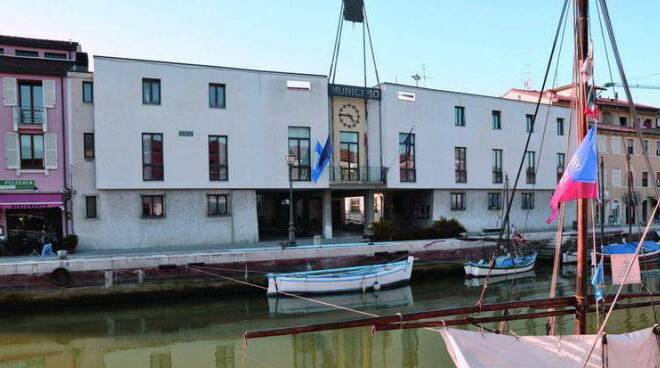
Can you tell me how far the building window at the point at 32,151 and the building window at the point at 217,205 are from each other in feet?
25.8

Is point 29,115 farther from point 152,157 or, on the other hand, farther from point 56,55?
point 56,55

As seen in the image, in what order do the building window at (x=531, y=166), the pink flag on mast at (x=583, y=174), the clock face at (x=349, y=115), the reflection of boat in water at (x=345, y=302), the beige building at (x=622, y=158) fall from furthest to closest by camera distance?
the beige building at (x=622, y=158)
the building window at (x=531, y=166)
the clock face at (x=349, y=115)
the reflection of boat in water at (x=345, y=302)
the pink flag on mast at (x=583, y=174)

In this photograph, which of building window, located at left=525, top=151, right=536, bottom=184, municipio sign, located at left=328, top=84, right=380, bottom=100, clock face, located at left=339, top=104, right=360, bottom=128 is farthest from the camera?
building window, located at left=525, top=151, right=536, bottom=184

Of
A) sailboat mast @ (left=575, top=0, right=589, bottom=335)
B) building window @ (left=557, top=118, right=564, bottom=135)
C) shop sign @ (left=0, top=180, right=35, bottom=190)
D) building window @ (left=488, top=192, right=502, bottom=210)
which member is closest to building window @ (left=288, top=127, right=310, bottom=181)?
shop sign @ (left=0, top=180, right=35, bottom=190)

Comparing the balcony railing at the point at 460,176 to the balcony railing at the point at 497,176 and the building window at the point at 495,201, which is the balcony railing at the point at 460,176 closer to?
the balcony railing at the point at 497,176

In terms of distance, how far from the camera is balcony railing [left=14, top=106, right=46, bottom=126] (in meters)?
24.2

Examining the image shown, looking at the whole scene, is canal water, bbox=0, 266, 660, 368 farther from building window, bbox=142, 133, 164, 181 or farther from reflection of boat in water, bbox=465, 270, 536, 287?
building window, bbox=142, 133, 164, 181

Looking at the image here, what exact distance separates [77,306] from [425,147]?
2147cm

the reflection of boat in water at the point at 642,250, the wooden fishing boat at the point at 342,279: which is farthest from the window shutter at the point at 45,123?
the reflection of boat in water at the point at 642,250

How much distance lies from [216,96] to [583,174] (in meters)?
22.5

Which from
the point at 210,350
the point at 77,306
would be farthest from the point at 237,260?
the point at 210,350

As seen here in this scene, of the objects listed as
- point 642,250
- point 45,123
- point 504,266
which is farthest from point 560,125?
point 45,123

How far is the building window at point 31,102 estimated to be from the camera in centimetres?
2450

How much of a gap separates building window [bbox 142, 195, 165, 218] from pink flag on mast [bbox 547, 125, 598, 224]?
22018 mm
